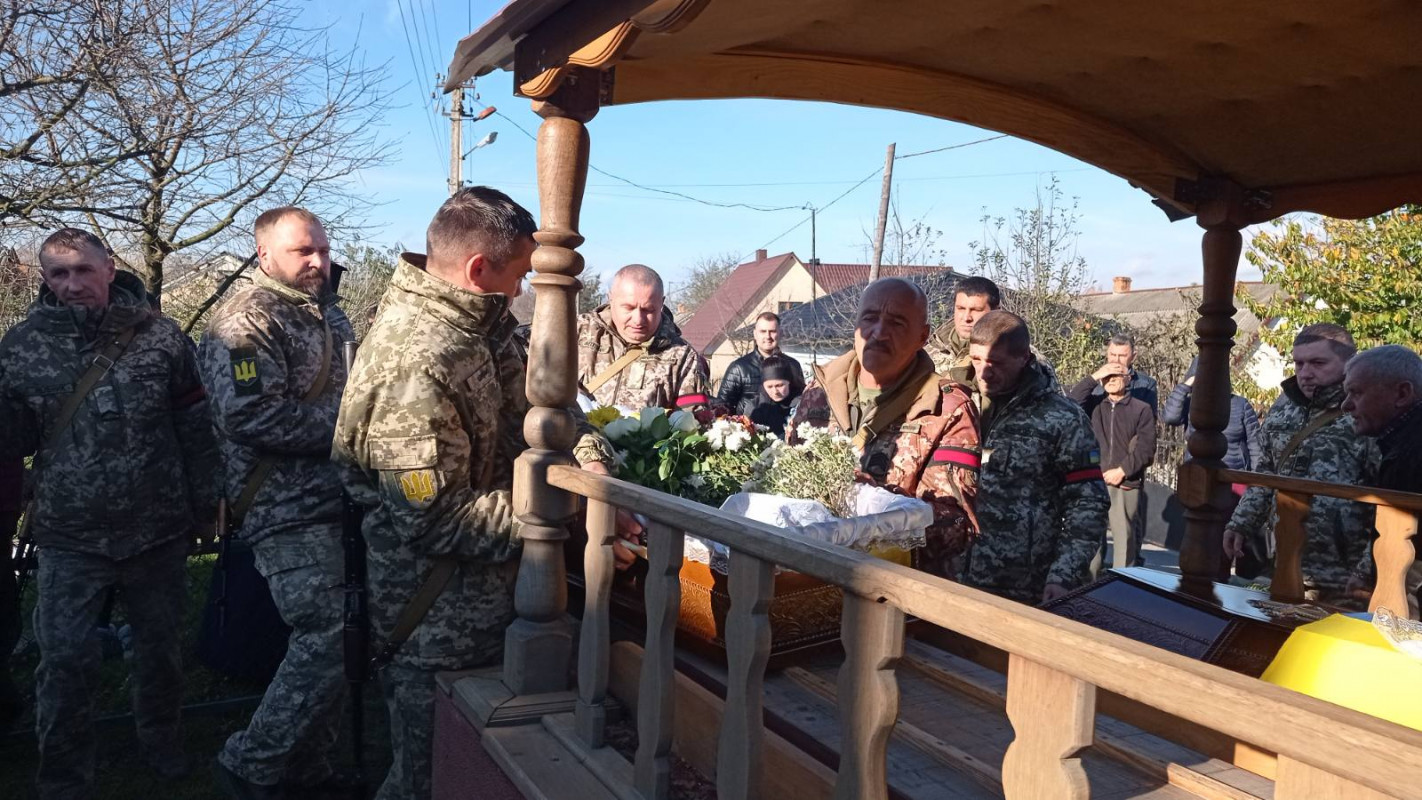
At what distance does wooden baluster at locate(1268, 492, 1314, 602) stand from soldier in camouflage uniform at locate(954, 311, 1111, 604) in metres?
0.77

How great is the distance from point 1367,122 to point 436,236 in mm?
3443

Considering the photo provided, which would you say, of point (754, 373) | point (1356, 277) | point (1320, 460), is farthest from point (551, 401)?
point (1356, 277)

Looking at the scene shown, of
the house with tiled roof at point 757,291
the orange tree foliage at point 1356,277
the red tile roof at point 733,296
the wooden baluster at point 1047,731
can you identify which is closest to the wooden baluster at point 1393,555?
the wooden baluster at point 1047,731

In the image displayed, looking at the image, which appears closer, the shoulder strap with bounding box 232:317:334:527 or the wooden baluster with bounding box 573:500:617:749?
the wooden baluster with bounding box 573:500:617:749

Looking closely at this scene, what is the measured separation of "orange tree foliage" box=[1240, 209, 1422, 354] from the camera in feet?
39.4

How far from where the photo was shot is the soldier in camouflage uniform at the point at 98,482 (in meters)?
4.12

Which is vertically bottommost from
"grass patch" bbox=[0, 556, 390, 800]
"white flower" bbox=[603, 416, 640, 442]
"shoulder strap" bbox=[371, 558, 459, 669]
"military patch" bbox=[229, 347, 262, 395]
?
"grass patch" bbox=[0, 556, 390, 800]

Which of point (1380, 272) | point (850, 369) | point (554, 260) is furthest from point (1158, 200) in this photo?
point (1380, 272)

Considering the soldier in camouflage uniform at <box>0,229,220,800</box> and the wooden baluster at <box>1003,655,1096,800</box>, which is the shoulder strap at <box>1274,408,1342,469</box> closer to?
the wooden baluster at <box>1003,655,1096,800</box>

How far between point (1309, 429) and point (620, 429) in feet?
11.6

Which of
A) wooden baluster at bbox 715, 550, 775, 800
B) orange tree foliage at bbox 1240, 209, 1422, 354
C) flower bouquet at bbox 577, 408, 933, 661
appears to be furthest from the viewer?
orange tree foliage at bbox 1240, 209, 1422, 354

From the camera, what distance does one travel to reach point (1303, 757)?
1.03 m

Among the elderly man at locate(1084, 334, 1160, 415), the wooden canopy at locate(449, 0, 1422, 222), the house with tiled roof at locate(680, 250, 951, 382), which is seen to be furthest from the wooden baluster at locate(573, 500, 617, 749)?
the house with tiled roof at locate(680, 250, 951, 382)

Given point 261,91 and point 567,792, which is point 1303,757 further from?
point 261,91
